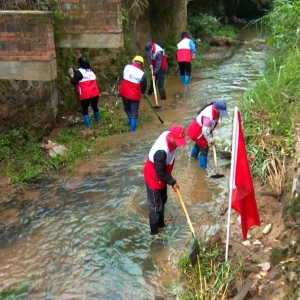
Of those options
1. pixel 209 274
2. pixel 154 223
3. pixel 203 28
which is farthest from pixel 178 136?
pixel 203 28

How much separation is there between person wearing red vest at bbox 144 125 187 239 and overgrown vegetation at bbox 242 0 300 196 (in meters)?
1.62

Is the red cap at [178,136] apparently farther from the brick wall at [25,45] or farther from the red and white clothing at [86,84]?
the red and white clothing at [86,84]

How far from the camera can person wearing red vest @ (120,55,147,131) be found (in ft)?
28.9

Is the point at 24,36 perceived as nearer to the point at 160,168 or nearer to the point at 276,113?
the point at 160,168

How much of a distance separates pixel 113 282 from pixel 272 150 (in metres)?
3.26

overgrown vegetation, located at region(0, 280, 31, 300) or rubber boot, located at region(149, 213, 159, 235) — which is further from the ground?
rubber boot, located at region(149, 213, 159, 235)

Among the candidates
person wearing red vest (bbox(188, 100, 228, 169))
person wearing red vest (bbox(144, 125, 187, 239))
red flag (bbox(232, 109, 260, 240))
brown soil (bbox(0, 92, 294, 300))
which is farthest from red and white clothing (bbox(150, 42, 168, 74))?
red flag (bbox(232, 109, 260, 240))

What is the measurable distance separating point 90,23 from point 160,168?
421 centimetres

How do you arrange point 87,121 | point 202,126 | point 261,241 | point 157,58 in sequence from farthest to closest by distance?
point 157,58
point 87,121
point 202,126
point 261,241

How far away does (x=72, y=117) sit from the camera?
9453 millimetres

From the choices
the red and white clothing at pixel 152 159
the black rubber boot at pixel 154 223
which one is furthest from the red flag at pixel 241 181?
the black rubber boot at pixel 154 223

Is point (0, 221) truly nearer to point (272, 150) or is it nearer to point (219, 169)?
point (219, 169)

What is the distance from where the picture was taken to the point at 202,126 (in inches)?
279

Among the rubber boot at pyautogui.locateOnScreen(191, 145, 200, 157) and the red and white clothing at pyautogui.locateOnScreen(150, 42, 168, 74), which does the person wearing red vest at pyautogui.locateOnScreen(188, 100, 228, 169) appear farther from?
the red and white clothing at pyautogui.locateOnScreen(150, 42, 168, 74)
